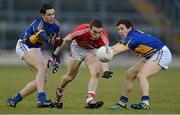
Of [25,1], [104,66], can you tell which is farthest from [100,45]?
[25,1]

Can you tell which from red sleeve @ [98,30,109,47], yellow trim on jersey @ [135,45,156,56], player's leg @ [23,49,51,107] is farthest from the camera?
red sleeve @ [98,30,109,47]

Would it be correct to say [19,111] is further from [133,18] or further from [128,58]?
[133,18]

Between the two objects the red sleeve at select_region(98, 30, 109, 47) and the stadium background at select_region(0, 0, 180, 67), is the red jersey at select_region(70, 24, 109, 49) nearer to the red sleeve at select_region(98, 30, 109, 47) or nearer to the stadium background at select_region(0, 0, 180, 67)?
the red sleeve at select_region(98, 30, 109, 47)

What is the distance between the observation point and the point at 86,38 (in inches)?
591

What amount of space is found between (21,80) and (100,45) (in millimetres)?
10619

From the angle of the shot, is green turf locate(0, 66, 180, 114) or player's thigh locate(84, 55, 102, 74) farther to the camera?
player's thigh locate(84, 55, 102, 74)

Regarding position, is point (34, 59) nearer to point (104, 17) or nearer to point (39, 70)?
point (39, 70)

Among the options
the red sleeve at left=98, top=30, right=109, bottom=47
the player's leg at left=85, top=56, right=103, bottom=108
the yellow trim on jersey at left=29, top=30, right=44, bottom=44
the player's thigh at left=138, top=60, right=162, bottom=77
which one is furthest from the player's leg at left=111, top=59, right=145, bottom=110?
the yellow trim on jersey at left=29, top=30, right=44, bottom=44

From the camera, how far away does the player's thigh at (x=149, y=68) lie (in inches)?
566

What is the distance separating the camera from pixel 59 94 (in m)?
15.6

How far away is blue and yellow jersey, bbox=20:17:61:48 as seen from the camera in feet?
48.0

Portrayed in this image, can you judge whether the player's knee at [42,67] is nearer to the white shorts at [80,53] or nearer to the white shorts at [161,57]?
the white shorts at [80,53]

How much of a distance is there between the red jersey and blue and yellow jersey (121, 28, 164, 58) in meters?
0.62

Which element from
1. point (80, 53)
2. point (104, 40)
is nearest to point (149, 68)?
point (104, 40)
